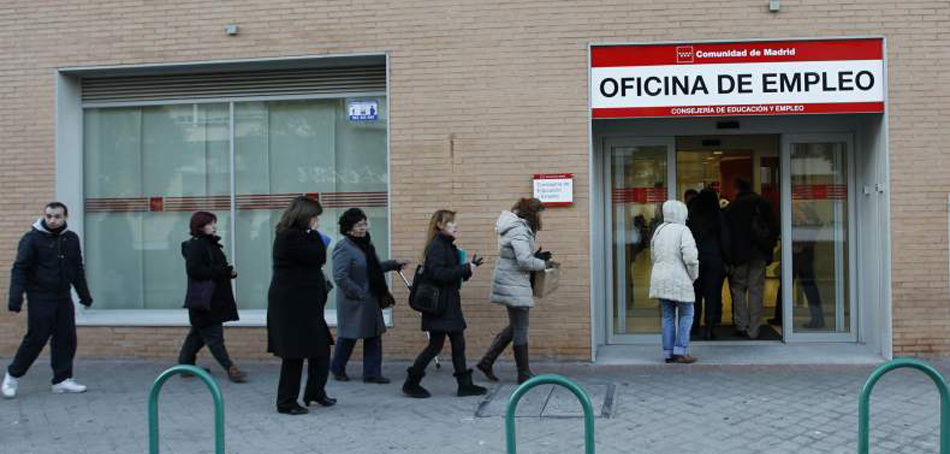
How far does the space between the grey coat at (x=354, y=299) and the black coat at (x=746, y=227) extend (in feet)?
13.6

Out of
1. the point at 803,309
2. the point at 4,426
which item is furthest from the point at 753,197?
the point at 4,426

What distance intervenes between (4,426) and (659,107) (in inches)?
267

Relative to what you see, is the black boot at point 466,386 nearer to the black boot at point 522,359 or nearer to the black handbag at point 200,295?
the black boot at point 522,359

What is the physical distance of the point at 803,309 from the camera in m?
10.4

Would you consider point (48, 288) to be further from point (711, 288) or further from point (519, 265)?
point (711, 288)

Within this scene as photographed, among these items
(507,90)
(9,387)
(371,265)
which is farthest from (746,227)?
(9,387)

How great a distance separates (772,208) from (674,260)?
1893mm

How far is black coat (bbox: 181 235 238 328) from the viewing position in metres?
8.64

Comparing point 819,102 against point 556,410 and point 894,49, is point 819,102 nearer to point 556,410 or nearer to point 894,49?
point 894,49

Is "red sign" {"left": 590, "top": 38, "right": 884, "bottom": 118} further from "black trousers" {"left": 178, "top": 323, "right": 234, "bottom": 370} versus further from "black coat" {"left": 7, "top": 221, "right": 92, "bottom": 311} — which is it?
"black coat" {"left": 7, "top": 221, "right": 92, "bottom": 311}

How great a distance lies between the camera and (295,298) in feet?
23.9

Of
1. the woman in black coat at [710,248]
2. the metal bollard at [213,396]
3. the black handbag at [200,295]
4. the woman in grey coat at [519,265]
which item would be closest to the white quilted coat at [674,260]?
the woman in black coat at [710,248]

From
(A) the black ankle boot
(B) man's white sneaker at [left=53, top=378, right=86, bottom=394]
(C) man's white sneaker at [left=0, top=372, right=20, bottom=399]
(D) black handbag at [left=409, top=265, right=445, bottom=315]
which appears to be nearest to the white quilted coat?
(A) the black ankle boot

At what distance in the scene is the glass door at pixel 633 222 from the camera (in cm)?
1045
